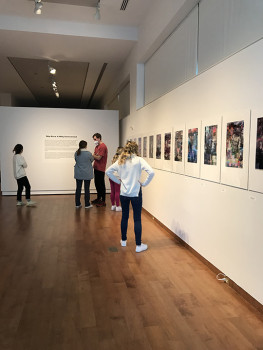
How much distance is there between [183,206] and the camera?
4.61 m

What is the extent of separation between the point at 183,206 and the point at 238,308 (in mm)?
2009

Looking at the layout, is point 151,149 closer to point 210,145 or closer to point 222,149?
point 210,145

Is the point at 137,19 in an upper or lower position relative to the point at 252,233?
upper

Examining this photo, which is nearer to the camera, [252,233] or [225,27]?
[252,233]

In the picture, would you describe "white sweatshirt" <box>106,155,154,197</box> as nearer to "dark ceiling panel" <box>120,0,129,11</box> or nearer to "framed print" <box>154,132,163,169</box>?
"framed print" <box>154,132,163,169</box>

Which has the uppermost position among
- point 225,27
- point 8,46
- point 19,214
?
point 8,46

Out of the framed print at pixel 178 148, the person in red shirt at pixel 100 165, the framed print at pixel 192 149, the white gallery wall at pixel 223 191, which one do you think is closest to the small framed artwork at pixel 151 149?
the white gallery wall at pixel 223 191

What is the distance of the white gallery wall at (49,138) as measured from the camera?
30.7 ft

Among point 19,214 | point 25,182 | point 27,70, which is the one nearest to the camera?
point 19,214

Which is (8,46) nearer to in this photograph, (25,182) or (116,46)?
(116,46)

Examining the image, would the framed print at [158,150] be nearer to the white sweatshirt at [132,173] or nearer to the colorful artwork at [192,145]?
the colorful artwork at [192,145]

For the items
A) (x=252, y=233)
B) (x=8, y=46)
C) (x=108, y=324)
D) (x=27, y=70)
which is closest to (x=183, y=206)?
(x=252, y=233)

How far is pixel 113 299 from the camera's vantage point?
292 centimetres

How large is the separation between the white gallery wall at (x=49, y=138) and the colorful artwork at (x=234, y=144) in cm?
701
